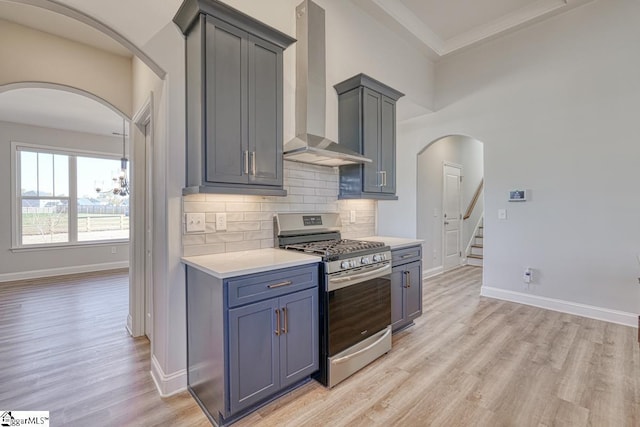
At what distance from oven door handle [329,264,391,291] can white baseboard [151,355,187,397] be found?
1.24m

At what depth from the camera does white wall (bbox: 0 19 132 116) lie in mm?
2562

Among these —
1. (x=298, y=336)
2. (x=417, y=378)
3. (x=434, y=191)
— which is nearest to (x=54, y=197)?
(x=298, y=336)

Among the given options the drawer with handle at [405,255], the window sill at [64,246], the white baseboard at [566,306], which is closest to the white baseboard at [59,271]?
the window sill at [64,246]

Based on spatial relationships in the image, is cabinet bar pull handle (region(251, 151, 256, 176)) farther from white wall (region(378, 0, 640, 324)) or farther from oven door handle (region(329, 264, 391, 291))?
white wall (region(378, 0, 640, 324))

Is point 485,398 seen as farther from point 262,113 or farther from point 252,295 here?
point 262,113

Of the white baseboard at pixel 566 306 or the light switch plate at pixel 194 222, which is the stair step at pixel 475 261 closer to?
the white baseboard at pixel 566 306

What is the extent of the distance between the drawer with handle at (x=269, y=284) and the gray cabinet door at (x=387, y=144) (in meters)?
1.62

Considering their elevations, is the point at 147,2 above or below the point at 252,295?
above

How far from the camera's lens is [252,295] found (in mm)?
1752

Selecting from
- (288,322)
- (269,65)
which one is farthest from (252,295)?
(269,65)

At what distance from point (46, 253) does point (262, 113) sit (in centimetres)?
621

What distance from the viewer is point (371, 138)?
3.09m

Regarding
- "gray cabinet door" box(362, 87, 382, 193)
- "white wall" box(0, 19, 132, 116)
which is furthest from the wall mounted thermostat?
"white wall" box(0, 19, 132, 116)

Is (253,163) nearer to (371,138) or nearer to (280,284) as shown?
(280,284)
